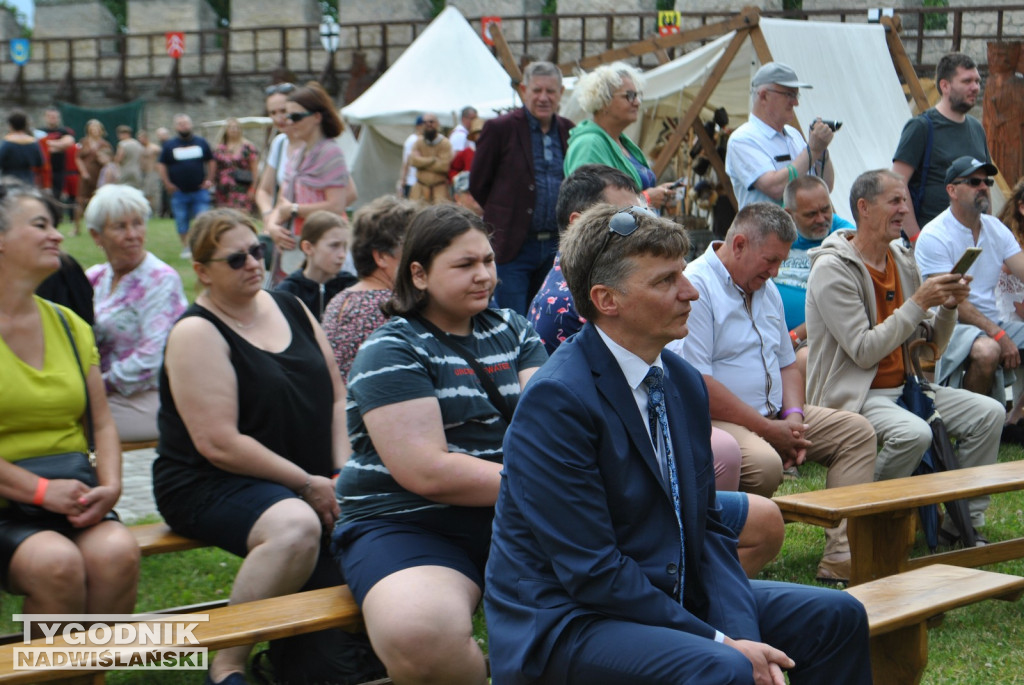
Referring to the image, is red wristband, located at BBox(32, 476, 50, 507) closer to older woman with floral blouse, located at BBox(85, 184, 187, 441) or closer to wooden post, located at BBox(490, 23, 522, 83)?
older woman with floral blouse, located at BBox(85, 184, 187, 441)

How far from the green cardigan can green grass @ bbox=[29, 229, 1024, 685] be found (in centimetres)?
183

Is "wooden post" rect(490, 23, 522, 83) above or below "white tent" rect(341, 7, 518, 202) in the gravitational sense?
below

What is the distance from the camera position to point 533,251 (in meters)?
6.36

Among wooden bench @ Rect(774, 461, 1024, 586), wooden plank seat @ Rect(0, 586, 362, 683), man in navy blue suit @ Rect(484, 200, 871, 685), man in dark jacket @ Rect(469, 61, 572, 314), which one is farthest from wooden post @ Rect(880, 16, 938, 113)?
wooden plank seat @ Rect(0, 586, 362, 683)

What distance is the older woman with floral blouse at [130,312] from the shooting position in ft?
15.5

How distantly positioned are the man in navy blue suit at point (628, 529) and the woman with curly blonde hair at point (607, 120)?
326 cm

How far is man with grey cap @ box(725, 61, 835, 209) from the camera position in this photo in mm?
6336

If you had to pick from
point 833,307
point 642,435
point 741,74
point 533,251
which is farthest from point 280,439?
point 741,74

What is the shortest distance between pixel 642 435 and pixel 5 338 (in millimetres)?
2153

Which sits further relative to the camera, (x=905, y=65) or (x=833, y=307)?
(x=905, y=65)

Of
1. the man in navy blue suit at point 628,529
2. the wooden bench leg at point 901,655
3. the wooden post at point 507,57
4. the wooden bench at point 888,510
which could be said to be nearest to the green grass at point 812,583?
the wooden bench at point 888,510

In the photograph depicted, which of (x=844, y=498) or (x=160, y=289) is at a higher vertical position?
(x=160, y=289)

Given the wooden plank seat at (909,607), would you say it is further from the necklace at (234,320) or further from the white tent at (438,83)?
the white tent at (438,83)

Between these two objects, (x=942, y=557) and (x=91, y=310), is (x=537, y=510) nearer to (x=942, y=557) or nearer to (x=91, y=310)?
(x=942, y=557)
